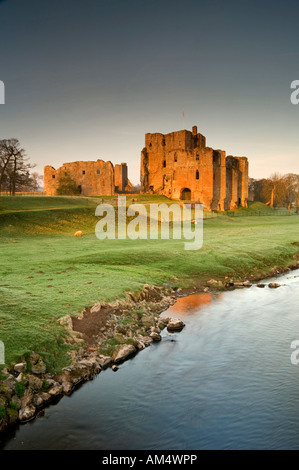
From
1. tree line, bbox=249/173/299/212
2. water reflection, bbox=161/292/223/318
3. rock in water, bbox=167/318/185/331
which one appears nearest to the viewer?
rock in water, bbox=167/318/185/331

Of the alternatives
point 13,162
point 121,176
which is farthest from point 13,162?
point 121,176

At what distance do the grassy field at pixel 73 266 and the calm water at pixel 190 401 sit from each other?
6.94 feet

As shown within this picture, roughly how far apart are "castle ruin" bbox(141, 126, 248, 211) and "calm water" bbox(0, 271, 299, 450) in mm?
66581

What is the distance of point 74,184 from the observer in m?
82.8

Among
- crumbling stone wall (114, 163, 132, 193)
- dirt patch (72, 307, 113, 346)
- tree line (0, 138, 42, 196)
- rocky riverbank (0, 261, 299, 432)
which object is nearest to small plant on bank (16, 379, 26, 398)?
rocky riverbank (0, 261, 299, 432)

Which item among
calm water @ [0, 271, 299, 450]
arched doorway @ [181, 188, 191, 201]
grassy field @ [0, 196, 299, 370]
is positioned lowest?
calm water @ [0, 271, 299, 450]

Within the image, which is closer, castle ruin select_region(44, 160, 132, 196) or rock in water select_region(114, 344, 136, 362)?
rock in water select_region(114, 344, 136, 362)

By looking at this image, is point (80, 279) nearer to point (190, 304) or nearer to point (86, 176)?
point (190, 304)

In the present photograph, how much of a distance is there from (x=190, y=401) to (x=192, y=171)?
74.3 m

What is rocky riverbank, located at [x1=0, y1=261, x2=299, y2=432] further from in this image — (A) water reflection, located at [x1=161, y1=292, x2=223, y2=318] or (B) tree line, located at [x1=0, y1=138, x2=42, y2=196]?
(B) tree line, located at [x1=0, y1=138, x2=42, y2=196]

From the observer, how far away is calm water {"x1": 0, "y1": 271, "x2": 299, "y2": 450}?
8.81 meters

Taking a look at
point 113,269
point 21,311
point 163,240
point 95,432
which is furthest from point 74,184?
point 95,432

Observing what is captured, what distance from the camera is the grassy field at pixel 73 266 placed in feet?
41.6
